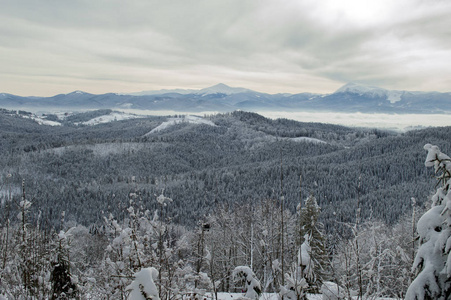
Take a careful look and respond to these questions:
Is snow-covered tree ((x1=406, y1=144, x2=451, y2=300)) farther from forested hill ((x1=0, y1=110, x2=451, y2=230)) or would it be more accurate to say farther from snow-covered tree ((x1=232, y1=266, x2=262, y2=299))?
forested hill ((x1=0, y1=110, x2=451, y2=230))

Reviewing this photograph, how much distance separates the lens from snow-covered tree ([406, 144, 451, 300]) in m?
3.34

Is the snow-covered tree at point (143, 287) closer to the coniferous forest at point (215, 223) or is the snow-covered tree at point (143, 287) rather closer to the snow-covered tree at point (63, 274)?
the coniferous forest at point (215, 223)

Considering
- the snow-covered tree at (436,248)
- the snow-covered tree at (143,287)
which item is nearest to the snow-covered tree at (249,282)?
the snow-covered tree at (143,287)

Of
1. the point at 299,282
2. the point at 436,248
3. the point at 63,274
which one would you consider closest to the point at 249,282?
the point at 299,282

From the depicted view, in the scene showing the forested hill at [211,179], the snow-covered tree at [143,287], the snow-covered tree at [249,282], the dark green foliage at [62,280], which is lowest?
the forested hill at [211,179]

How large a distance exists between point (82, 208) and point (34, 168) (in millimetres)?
82869

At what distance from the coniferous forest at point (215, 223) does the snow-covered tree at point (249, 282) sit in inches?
0.7

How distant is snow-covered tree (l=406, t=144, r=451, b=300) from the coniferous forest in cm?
2

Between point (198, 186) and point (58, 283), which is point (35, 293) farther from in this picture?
point (198, 186)

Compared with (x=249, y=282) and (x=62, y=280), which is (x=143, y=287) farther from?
(x=62, y=280)

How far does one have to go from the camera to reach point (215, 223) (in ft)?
97.0

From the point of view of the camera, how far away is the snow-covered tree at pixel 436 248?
11.0 feet

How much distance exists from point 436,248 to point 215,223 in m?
27.1

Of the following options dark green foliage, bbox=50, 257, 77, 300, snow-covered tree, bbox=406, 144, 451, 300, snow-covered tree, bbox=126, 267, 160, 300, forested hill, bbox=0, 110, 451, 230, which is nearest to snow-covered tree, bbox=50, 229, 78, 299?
dark green foliage, bbox=50, 257, 77, 300
